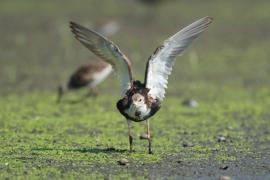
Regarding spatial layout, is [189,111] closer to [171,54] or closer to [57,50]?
[171,54]

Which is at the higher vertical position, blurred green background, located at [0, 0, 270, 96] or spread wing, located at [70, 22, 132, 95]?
blurred green background, located at [0, 0, 270, 96]

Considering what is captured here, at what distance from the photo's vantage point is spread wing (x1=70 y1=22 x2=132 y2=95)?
861cm

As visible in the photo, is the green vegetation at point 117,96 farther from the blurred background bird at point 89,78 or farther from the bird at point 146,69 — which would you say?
the bird at point 146,69

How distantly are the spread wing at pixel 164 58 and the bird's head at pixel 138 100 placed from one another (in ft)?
0.68

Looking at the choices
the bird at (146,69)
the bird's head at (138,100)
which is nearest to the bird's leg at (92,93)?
the bird at (146,69)

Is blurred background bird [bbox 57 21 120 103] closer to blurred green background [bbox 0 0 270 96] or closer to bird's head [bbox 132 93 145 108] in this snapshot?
blurred green background [bbox 0 0 270 96]

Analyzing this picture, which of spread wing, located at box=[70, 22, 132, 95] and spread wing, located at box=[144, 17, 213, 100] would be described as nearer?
spread wing, located at box=[70, 22, 132, 95]

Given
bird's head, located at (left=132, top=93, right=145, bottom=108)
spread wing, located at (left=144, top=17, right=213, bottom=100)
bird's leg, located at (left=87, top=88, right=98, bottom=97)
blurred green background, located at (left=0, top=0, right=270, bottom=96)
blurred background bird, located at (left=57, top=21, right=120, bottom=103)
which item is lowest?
bird's head, located at (left=132, top=93, right=145, bottom=108)

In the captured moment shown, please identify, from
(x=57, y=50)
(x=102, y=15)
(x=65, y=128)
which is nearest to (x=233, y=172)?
(x=65, y=128)

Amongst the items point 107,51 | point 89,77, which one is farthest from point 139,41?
point 107,51

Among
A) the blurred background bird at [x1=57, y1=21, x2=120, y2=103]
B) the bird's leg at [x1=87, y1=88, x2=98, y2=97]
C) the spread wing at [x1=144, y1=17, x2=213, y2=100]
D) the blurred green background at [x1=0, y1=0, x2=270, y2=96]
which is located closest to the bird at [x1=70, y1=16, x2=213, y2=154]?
the spread wing at [x1=144, y1=17, x2=213, y2=100]

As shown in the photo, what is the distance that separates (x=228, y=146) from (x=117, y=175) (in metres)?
2.31

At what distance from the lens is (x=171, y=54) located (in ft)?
29.1

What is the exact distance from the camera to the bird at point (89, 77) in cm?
1401
